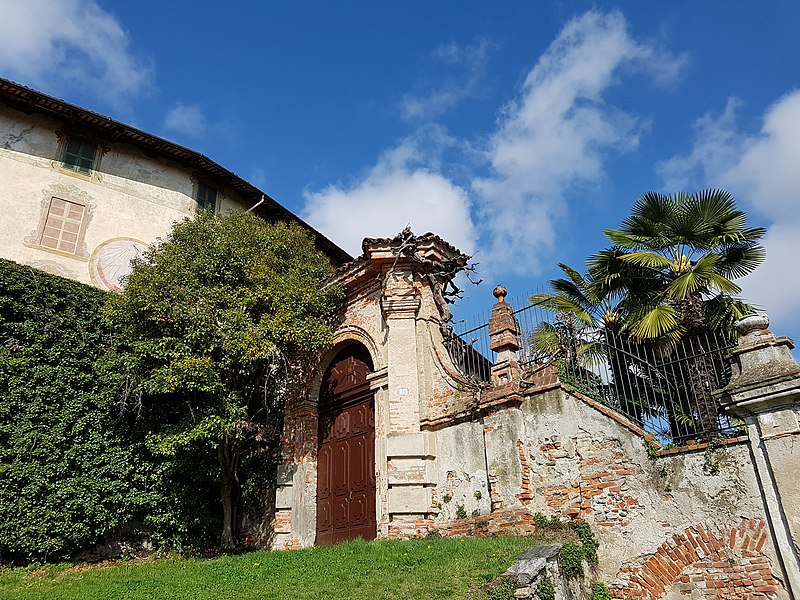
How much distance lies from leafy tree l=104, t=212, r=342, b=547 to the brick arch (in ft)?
25.0

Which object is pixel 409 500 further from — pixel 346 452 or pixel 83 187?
pixel 83 187

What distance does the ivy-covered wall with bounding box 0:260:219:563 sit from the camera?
37.0 feet

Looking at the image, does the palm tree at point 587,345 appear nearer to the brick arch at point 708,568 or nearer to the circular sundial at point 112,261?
the brick arch at point 708,568

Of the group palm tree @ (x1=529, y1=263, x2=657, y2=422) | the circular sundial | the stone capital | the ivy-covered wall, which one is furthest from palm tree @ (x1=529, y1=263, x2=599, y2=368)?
the circular sundial

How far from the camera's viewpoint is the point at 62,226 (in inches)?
608

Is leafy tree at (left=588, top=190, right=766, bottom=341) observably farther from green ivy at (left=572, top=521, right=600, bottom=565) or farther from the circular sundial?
the circular sundial

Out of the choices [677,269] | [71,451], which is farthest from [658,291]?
[71,451]

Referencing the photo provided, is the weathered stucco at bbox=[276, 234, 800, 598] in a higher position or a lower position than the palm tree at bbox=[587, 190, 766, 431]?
lower

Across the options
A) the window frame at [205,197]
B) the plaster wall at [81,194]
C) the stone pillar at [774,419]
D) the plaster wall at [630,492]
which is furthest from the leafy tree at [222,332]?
the stone pillar at [774,419]

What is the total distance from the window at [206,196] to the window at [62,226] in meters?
3.25

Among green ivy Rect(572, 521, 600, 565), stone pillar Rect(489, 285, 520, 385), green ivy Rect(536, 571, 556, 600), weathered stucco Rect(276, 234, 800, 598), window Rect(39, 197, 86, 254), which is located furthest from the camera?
window Rect(39, 197, 86, 254)

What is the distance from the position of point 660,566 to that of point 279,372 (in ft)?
27.8

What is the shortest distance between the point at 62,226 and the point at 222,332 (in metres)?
6.40

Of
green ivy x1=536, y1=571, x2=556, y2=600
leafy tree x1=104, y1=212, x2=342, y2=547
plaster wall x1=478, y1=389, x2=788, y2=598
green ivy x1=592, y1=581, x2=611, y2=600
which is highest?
leafy tree x1=104, y1=212, x2=342, y2=547
